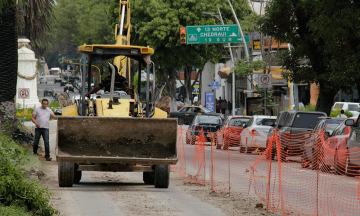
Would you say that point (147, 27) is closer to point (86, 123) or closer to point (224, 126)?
point (224, 126)

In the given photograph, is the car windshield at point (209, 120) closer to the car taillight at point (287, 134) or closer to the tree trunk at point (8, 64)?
the car taillight at point (287, 134)

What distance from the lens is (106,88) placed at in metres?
13.0

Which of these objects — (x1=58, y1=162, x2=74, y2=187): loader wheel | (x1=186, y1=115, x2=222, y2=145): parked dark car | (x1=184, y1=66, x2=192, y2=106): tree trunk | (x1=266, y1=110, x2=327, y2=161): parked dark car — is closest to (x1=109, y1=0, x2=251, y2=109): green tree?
(x1=184, y1=66, x2=192, y2=106): tree trunk

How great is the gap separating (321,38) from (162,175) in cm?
1219

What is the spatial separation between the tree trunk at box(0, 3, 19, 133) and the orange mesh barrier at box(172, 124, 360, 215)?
5.23 meters

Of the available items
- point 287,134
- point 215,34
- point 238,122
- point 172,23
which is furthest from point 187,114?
point 287,134

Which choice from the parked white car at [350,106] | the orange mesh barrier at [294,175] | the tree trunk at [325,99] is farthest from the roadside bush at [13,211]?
the parked white car at [350,106]

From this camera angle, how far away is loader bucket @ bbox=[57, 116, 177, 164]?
1091 cm

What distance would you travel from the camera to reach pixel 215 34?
35656 mm

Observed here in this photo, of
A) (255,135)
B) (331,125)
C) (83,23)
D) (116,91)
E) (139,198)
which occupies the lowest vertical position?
(139,198)

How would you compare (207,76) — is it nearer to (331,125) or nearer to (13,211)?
(331,125)

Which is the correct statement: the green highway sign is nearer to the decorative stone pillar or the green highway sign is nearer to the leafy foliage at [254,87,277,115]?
the leafy foliage at [254,87,277,115]

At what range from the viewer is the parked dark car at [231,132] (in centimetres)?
2338

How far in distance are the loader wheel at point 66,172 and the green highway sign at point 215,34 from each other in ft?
79.8
